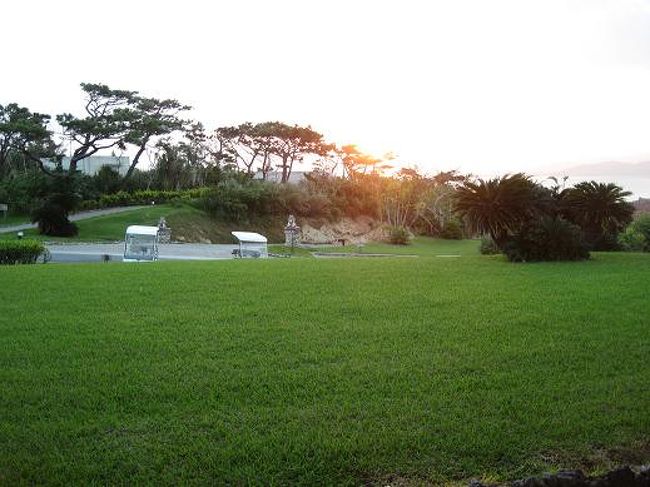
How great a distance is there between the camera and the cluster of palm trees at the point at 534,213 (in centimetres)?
1199

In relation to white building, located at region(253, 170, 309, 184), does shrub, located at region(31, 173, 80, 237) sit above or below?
below

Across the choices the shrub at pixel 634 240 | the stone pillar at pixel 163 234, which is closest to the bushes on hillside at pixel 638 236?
the shrub at pixel 634 240

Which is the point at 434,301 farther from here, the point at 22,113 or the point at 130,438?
the point at 22,113

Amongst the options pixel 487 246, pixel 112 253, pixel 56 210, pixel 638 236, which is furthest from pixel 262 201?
pixel 638 236

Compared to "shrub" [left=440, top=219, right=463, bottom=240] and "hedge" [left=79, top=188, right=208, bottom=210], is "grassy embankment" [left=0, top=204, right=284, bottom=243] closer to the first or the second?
"hedge" [left=79, top=188, right=208, bottom=210]

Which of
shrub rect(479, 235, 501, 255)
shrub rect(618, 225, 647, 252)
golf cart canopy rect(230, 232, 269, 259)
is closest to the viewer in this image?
shrub rect(479, 235, 501, 255)

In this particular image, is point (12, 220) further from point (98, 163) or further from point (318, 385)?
point (318, 385)

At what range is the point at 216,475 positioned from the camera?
2.91 meters

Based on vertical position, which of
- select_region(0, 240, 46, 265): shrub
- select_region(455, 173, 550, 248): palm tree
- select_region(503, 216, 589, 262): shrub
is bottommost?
select_region(0, 240, 46, 265): shrub

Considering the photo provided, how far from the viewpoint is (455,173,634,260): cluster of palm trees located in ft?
39.3

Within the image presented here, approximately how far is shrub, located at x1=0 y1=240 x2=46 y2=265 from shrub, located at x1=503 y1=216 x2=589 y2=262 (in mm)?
10478

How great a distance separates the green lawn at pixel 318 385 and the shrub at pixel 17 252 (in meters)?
6.97

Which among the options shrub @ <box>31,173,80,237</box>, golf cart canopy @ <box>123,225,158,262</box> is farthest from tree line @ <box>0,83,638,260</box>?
golf cart canopy @ <box>123,225,158,262</box>

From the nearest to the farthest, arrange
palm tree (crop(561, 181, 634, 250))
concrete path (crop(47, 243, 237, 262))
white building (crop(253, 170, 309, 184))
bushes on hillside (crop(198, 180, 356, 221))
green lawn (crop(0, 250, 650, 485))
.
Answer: green lawn (crop(0, 250, 650, 485)) → palm tree (crop(561, 181, 634, 250)) → concrete path (crop(47, 243, 237, 262)) → bushes on hillside (crop(198, 180, 356, 221)) → white building (crop(253, 170, 309, 184))
